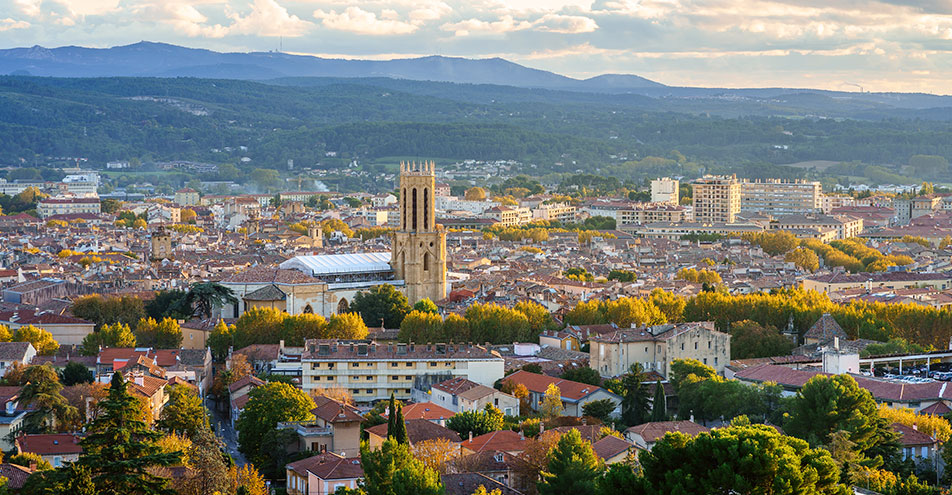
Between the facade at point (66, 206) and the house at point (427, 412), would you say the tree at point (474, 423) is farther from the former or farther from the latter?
the facade at point (66, 206)

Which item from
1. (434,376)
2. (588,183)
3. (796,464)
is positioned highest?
(796,464)

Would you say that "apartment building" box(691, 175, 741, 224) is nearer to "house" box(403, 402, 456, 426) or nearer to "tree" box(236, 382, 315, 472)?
"house" box(403, 402, 456, 426)

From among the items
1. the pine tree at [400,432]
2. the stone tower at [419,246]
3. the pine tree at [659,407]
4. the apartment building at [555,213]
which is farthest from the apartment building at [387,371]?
the apartment building at [555,213]

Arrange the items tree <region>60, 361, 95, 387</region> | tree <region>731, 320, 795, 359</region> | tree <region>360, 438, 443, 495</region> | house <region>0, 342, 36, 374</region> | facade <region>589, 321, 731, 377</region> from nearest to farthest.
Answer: tree <region>360, 438, 443, 495</region> < tree <region>60, 361, 95, 387</region> < house <region>0, 342, 36, 374</region> < facade <region>589, 321, 731, 377</region> < tree <region>731, 320, 795, 359</region>

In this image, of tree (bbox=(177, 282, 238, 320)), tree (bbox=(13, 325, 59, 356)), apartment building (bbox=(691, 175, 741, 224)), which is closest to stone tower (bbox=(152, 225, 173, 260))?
tree (bbox=(177, 282, 238, 320))

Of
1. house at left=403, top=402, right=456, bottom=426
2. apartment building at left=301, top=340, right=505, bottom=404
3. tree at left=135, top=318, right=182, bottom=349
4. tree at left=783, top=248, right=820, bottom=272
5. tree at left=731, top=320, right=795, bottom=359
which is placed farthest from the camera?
tree at left=783, top=248, right=820, bottom=272

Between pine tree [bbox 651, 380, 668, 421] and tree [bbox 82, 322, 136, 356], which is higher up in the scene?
pine tree [bbox 651, 380, 668, 421]

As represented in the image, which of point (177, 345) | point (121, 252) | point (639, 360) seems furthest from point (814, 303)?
point (121, 252)

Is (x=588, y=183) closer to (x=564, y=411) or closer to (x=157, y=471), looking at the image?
(x=564, y=411)
